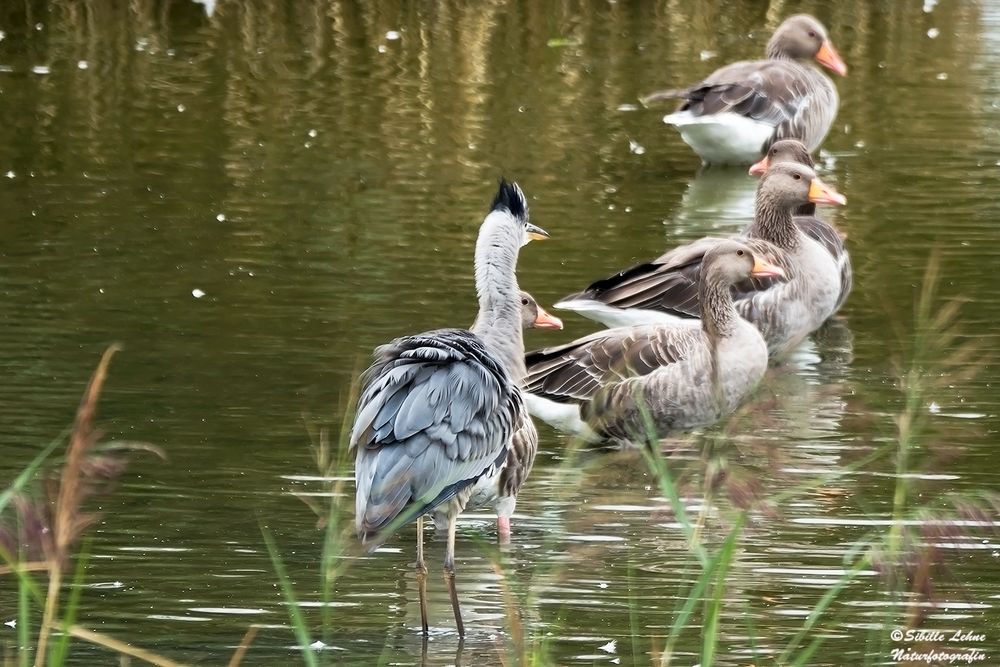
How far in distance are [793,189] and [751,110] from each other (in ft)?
13.7

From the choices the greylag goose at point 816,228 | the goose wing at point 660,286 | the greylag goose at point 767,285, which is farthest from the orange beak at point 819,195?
the goose wing at point 660,286

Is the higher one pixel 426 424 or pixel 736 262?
pixel 426 424

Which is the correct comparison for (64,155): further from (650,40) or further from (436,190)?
(650,40)

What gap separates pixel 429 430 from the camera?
618 centimetres

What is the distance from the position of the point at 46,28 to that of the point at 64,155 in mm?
6163

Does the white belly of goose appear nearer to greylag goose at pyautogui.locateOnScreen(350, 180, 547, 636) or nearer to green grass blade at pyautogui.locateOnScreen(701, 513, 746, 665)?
greylag goose at pyautogui.locateOnScreen(350, 180, 547, 636)

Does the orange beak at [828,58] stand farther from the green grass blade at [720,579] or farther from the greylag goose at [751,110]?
the green grass blade at [720,579]

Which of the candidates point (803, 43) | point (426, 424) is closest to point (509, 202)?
point (426, 424)

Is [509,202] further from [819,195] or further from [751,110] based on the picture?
[751,110]

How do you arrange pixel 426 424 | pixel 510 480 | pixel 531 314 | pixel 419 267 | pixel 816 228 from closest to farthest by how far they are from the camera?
pixel 426 424, pixel 510 480, pixel 531 314, pixel 816 228, pixel 419 267

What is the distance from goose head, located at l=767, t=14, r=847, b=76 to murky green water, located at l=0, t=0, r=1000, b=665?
2.54 feet

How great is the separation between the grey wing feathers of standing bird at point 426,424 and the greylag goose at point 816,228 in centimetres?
468

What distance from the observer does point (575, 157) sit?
1482 cm

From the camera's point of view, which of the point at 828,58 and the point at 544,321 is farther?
the point at 828,58
